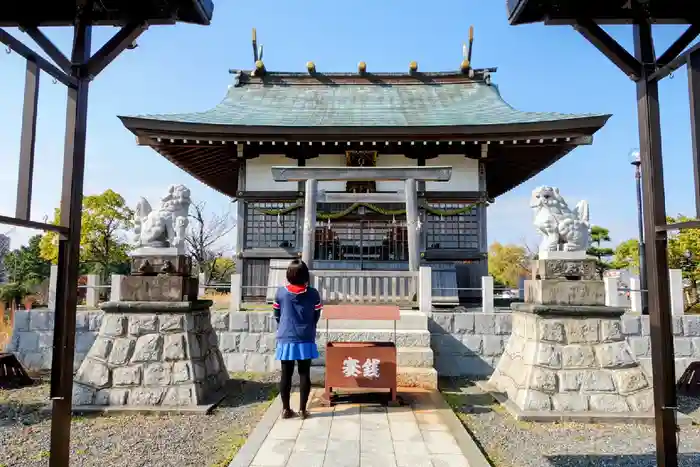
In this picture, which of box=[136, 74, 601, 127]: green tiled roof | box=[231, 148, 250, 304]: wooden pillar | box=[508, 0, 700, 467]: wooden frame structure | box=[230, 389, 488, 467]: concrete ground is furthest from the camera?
box=[231, 148, 250, 304]: wooden pillar

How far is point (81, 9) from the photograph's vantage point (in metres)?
3.10

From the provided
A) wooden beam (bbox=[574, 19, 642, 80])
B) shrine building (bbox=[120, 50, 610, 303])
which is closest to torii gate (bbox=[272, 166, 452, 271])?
shrine building (bbox=[120, 50, 610, 303])

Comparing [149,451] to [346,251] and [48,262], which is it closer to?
[346,251]

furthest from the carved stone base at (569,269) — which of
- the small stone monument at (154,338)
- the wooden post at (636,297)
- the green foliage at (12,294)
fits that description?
the green foliage at (12,294)

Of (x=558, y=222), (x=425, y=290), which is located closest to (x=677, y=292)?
(x=558, y=222)

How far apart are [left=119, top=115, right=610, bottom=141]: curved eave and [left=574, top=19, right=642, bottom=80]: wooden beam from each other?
7515 millimetres

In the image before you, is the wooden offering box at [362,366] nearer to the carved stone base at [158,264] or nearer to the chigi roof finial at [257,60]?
the carved stone base at [158,264]

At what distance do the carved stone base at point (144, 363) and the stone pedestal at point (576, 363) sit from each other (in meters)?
4.31

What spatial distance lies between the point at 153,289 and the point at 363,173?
4.87m

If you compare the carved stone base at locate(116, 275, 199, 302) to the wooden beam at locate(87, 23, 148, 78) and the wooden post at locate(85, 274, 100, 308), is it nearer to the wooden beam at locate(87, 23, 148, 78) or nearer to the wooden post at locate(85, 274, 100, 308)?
the wooden beam at locate(87, 23, 148, 78)

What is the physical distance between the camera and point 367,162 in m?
12.3

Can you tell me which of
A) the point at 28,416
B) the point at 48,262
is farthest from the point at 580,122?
the point at 48,262

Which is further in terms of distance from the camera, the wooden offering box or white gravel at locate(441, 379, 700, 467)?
the wooden offering box

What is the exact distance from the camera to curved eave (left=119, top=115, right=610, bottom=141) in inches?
414
